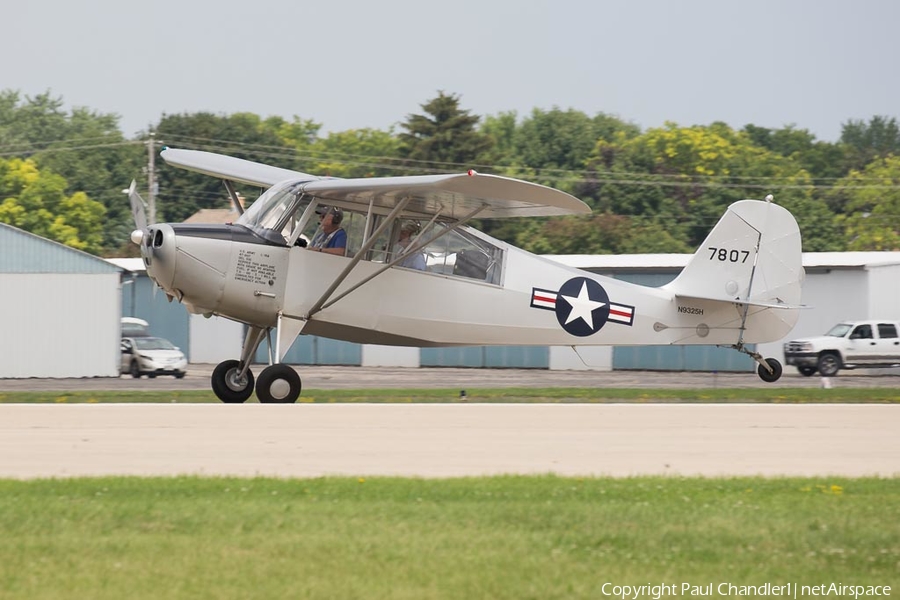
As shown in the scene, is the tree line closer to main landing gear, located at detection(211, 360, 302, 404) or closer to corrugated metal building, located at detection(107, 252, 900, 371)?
corrugated metal building, located at detection(107, 252, 900, 371)

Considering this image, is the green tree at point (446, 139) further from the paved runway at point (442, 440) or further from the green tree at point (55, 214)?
the paved runway at point (442, 440)

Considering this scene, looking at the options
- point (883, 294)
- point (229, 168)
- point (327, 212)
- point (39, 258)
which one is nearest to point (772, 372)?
point (327, 212)

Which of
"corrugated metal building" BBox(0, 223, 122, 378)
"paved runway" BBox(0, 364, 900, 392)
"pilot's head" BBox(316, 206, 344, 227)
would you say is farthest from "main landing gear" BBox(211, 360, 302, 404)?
"corrugated metal building" BBox(0, 223, 122, 378)

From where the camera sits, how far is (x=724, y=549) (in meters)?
7.55

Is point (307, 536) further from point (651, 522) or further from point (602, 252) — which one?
A: point (602, 252)

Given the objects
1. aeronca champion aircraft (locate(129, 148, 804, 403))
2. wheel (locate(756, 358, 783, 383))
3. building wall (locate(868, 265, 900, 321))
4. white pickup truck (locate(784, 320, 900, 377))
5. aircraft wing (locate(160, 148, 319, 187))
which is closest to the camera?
aeronca champion aircraft (locate(129, 148, 804, 403))

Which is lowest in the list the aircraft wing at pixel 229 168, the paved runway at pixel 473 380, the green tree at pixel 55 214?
the paved runway at pixel 473 380

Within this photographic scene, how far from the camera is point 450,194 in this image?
16531 mm

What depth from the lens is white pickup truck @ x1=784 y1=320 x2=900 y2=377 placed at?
3494 centimetres

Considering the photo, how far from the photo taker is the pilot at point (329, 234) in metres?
17.3

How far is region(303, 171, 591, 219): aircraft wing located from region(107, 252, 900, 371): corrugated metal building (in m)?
18.0

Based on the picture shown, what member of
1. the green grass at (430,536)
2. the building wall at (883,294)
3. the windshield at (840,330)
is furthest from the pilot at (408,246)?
the building wall at (883,294)

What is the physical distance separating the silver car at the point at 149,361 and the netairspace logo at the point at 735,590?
28293 mm

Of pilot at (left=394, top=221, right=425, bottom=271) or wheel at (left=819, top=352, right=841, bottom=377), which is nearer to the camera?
pilot at (left=394, top=221, right=425, bottom=271)
